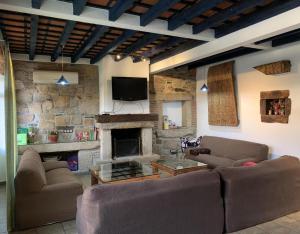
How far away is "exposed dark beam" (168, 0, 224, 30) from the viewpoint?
2.78m

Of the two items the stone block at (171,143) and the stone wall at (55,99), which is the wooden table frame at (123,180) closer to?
the stone wall at (55,99)

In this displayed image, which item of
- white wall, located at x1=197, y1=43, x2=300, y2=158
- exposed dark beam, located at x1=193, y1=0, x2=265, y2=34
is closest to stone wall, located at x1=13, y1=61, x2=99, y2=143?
exposed dark beam, located at x1=193, y1=0, x2=265, y2=34

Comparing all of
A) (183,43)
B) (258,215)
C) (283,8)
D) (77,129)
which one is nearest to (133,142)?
(77,129)

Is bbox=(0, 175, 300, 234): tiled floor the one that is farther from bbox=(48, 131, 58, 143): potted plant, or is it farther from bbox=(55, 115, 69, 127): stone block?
bbox=(55, 115, 69, 127): stone block

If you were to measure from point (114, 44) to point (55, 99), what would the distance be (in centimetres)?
206

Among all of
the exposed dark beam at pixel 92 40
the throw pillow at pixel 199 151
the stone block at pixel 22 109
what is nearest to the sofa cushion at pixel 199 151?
the throw pillow at pixel 199 151

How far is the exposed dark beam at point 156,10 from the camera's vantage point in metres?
2.74

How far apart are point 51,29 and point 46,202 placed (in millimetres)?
2471

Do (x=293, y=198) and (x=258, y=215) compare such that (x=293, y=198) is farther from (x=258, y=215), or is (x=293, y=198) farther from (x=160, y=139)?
(x=160, y=139)

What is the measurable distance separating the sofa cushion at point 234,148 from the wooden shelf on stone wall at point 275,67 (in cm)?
A: 138

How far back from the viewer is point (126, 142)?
235 inches

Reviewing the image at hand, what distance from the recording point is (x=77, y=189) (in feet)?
10.6

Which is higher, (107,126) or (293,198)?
(107,126)

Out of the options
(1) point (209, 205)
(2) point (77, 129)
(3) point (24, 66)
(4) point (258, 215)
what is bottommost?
(4) point (258, 215)
